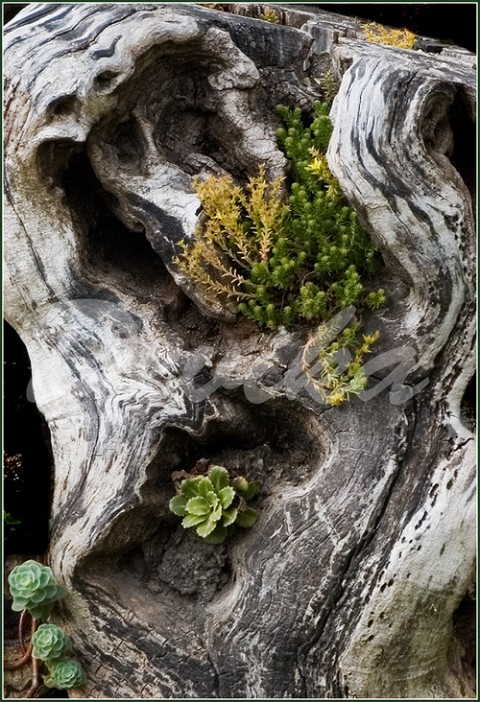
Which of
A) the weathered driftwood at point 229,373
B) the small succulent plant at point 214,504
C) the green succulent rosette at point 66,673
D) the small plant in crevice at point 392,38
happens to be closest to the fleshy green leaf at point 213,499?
the small succulent plant at point 214,504

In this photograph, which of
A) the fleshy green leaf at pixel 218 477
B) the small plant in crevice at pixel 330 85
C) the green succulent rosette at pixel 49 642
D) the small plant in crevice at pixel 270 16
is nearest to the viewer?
the green succulent rosette at pixel 49 642

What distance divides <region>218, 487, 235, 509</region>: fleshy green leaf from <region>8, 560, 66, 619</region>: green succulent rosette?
876 mm

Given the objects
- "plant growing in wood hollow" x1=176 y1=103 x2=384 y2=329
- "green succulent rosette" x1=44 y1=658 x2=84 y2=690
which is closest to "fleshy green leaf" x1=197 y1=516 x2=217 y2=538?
"green succulent rosette" x1=44 y1=658 x2=84 y2=690

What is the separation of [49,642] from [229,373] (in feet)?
4.91

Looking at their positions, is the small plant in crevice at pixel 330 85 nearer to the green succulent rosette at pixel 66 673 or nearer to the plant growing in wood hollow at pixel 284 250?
the plant growing in wood hollow at pixel 284 250

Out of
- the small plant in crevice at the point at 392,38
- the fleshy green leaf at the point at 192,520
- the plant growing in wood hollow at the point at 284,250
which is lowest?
the fleshy green leaf at the point at 192,520

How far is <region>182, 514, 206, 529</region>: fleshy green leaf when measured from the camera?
3.34 meters

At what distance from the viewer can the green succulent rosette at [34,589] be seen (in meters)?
3.25

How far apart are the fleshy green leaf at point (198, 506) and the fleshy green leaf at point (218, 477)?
0.29 ft

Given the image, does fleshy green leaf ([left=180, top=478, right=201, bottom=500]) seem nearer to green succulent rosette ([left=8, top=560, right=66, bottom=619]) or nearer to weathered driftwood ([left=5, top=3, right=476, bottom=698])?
weathered driftwood ([left=5, top=3, right=476, bottom=698])

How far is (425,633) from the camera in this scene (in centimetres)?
324

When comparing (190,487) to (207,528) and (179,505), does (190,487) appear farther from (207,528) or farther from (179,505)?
(207,528)

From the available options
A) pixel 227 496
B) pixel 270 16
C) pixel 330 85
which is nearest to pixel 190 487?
pixel 227 496

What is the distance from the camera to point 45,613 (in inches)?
132
